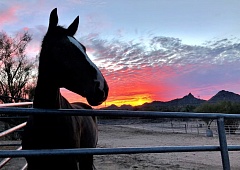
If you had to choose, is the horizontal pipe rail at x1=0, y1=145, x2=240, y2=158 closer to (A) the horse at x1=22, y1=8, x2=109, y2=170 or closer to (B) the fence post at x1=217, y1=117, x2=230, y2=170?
(B) the fence post at x1=217, y1=117, x2=230, y2=170

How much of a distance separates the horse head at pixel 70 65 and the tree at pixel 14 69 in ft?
66.1

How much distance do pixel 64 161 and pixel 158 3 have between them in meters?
8.45

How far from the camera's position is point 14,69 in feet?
75.6

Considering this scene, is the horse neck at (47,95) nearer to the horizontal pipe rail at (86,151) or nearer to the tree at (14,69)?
the horizontal pipe rail at (86,151)

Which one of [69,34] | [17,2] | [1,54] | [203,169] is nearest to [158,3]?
[17,2]

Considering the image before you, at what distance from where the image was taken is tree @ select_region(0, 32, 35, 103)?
21.9 m

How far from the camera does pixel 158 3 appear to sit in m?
9.97

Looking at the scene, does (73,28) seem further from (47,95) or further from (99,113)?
(99,113)

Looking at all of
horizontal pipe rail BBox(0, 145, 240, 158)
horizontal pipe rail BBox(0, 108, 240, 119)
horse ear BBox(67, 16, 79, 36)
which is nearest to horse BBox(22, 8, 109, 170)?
horse ear BBox(67, 16, 79, 36)

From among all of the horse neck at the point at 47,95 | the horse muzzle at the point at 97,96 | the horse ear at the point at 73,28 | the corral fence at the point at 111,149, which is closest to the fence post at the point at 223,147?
the corral fence at the point at 111,149

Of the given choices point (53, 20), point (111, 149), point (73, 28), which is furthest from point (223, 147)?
point (53, 20)

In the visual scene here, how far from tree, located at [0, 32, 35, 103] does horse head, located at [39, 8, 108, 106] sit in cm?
2013

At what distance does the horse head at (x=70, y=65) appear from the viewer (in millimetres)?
2164

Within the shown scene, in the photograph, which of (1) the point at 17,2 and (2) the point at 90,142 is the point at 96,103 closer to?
(2) the point at 90,142
